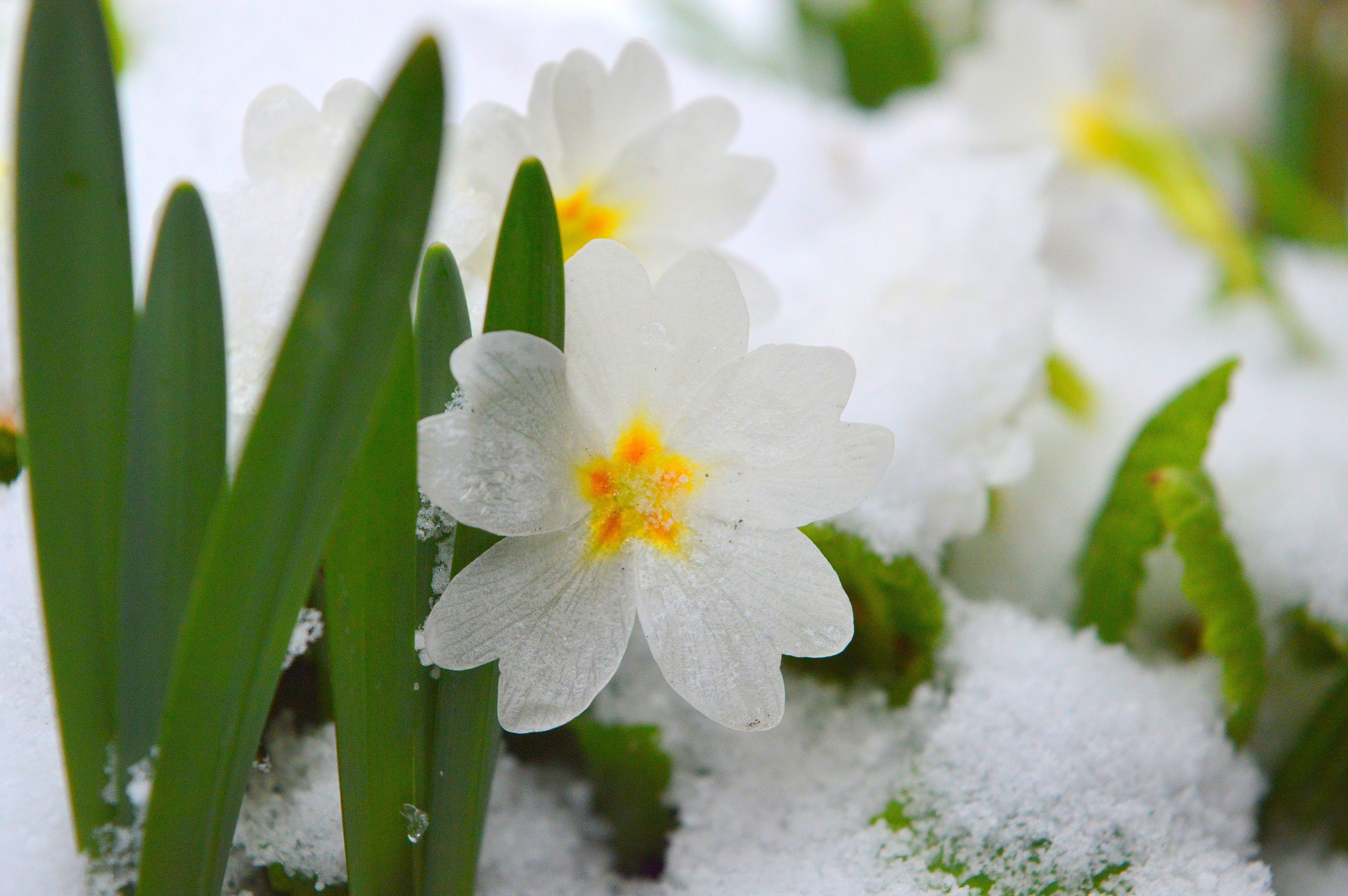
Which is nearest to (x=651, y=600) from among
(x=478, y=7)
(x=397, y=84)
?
(x=397, y=84)

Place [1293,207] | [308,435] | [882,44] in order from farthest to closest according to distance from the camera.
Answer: [882,44] < [1293,207] < [308,435]

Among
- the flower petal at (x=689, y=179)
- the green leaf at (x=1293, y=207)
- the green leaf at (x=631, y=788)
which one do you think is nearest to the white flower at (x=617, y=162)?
the flower petal at (x=689, y=179)

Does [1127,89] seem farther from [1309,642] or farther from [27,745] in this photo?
[27,745]

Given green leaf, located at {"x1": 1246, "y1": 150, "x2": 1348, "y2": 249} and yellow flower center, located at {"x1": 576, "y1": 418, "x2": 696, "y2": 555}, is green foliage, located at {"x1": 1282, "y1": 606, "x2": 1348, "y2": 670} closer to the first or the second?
yellow flower center, located at {"x1": 576, "y1": 418, "x2": 696, "y2": 555}

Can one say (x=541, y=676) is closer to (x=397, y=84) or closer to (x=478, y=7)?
(x=397, y=84)

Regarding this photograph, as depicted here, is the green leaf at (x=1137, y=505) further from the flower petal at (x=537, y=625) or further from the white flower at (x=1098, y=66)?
the white flower at (x=1098, y=66)

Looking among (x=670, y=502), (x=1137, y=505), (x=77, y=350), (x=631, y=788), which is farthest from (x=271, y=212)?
(x=1137, y=505)
